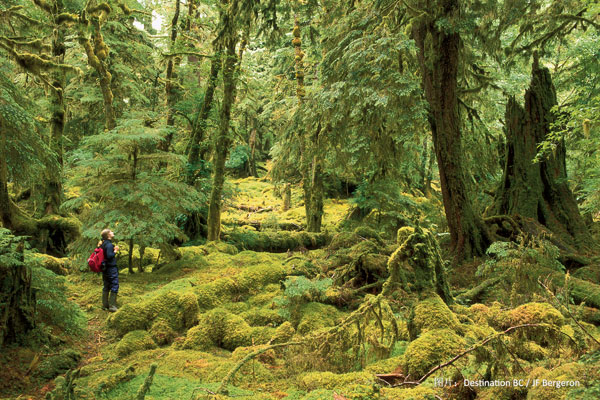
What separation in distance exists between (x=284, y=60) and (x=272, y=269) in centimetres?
1280

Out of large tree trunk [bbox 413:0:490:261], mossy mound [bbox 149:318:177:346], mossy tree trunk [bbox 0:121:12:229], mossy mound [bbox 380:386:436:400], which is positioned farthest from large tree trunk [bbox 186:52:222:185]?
mossy mound [bbox 380:386:436:400]

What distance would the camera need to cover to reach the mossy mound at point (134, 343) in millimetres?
4730

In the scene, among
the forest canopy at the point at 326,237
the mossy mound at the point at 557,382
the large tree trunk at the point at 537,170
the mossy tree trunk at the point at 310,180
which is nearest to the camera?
the mossy mound at the point at 557,382

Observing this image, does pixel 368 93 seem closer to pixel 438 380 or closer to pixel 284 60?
pixel 438 380

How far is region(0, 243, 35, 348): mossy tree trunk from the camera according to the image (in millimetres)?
4043

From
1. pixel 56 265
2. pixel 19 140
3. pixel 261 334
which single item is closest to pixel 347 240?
pixel 261 334

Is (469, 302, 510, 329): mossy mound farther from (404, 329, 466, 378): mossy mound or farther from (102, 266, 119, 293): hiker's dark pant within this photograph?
(102, 266, 119, 293): hiker's dark pant

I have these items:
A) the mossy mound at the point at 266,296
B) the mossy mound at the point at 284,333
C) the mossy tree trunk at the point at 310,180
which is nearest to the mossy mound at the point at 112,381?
the mossy mound at the point at 284,333

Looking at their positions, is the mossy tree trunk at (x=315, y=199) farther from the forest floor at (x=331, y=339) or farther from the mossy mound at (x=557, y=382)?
the mossy mound at (x=557, y=382)

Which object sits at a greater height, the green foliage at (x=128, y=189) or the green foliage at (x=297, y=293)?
the green foliage at (x=128, y=189)

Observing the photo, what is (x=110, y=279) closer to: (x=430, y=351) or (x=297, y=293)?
(x=297, y=293)

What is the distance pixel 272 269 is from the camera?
755 cm

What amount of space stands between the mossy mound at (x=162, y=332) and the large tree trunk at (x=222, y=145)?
6.21 meters

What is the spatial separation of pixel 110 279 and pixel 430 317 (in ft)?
18.1
